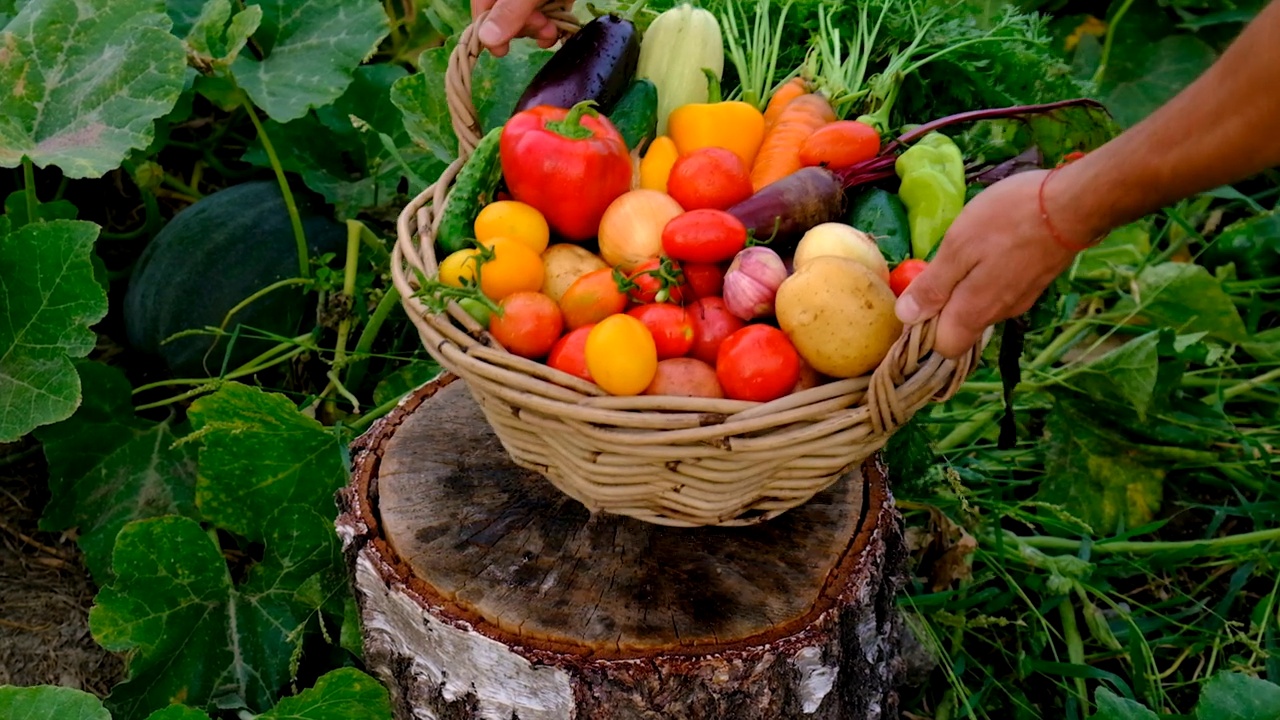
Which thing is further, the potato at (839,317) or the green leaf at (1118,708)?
the green leaf at (1118,708)

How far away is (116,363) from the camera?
247 cm

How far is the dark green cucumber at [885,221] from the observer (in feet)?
5.01

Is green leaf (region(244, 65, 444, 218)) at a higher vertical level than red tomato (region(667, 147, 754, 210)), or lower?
lower

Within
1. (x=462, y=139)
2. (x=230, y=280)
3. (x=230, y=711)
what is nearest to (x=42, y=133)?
(x=230, y=280)

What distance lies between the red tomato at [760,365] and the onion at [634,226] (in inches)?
9.0

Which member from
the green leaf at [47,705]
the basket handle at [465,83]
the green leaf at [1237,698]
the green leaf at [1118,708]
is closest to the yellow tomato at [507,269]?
the basket handle at [465,83]

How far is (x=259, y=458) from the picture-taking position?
1863 mm

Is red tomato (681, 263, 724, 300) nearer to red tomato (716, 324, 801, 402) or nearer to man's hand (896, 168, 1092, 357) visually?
red tomato (716, 324, 801, 402)

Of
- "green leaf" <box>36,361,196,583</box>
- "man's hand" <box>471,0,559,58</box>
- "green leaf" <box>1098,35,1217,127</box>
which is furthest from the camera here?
"green leaf" <box>1098,35,1217,127</box>

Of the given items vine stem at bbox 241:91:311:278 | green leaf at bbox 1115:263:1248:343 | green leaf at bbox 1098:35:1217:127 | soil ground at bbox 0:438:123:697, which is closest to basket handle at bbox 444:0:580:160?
vine stem at bbox 241:91:311:278

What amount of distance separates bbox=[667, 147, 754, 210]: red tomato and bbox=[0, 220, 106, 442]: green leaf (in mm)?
1037

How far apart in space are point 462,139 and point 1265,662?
5.85ft

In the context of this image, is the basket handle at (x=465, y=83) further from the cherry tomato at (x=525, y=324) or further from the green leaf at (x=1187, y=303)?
the green leaf at (x=1187, y=303)

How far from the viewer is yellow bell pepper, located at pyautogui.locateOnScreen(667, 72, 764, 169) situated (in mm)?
1622
